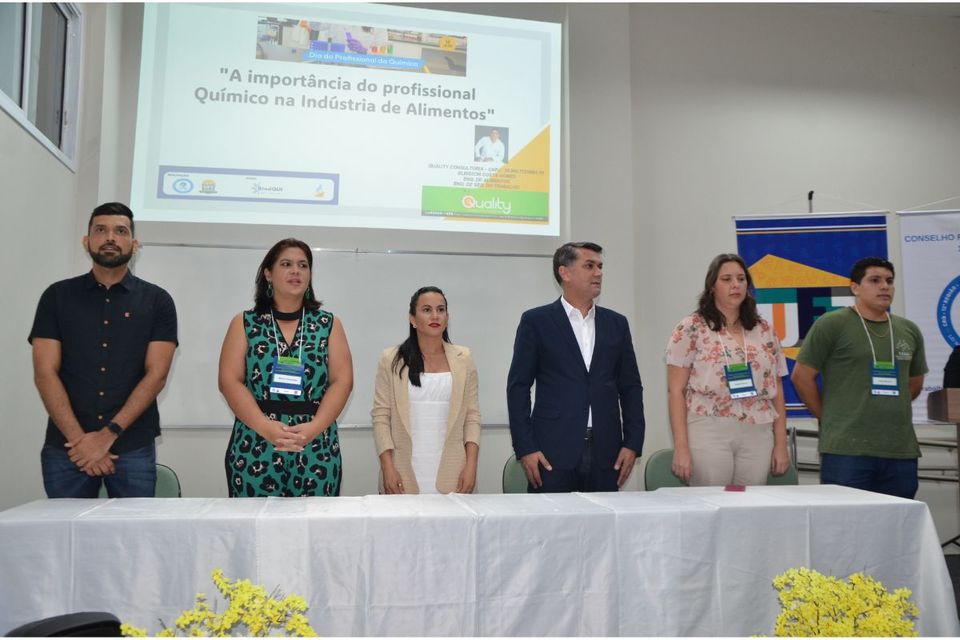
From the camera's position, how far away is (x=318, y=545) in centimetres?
169

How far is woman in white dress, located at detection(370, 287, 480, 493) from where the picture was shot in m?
2.94

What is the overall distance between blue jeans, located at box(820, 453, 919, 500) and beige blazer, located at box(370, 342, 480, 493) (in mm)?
1516

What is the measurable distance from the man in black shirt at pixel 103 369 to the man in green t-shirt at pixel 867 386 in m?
2.63

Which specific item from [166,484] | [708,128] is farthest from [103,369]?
[708,128]

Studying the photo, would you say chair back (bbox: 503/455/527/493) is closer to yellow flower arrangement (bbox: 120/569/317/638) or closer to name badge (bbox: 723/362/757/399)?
name badge (bbox: 723/362/757/399)

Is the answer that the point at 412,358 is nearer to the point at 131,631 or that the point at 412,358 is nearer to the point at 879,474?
the point at 131,631

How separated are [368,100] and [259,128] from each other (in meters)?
0.60

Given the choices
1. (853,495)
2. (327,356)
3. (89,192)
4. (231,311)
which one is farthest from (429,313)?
(89,192)

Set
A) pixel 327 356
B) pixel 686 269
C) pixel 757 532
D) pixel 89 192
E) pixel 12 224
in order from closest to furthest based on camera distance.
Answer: pixel 757 532 < pixel 327 356 < pixel 12 224 < pixel 89 192 < pixel 686 269

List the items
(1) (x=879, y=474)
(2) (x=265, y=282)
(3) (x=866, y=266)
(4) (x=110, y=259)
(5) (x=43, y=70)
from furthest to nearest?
(5) (x=43, y=70) → (3) (x=866, y=266) → (1) (x=879, y=474) → (2) (x=265, y=282) → (4) (x=110, y=259)

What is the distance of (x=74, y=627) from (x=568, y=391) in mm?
1811

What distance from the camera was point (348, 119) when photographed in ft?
12.7

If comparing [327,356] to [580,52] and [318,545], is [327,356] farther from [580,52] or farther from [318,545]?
[580,52]

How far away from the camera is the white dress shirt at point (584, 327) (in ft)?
9.09
